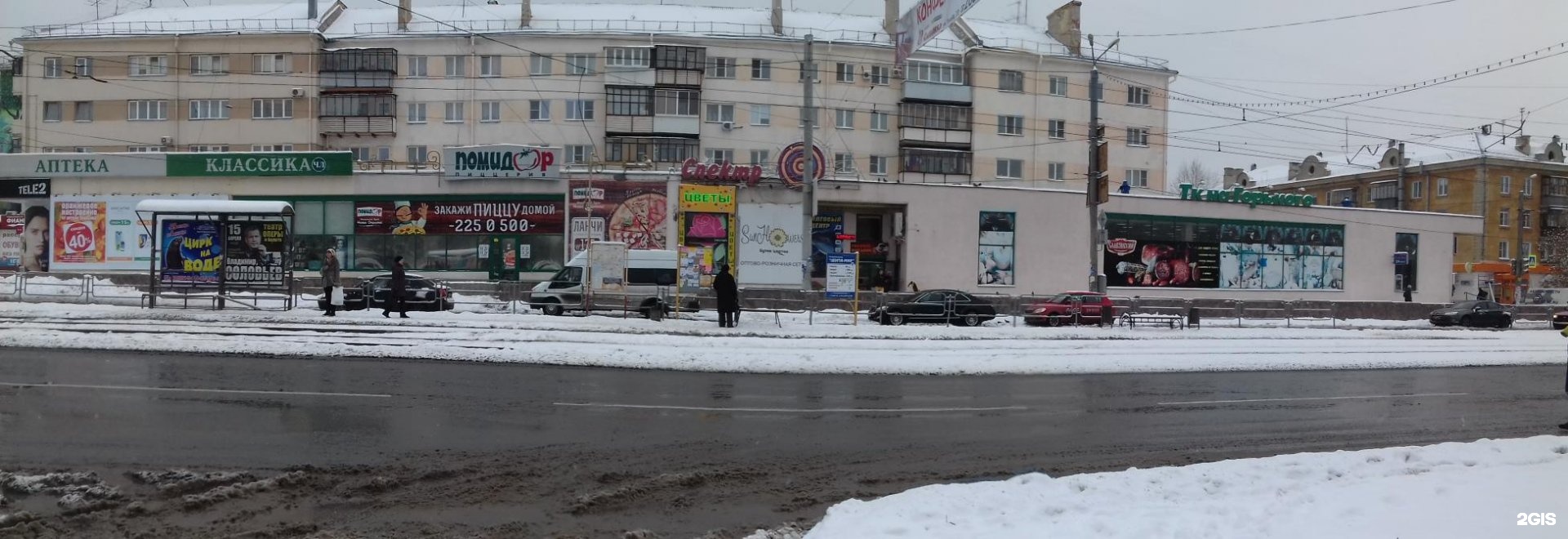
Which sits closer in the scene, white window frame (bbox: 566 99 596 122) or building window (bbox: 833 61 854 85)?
white window frame (bbox: 566 99 596 122)

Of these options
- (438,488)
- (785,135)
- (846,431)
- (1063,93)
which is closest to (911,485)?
(846,431)

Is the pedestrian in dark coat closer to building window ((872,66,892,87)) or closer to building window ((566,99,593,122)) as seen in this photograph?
building window ((566,99,593,122))

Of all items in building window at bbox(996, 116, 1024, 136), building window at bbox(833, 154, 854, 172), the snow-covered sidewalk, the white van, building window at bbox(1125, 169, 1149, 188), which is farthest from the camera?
building window at bbox(1125, 169, 1149, 188)

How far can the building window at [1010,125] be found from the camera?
56.0m

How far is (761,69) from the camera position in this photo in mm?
54000

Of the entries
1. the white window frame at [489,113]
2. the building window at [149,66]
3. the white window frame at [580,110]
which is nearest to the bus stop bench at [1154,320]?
the white window frame at [580,110]

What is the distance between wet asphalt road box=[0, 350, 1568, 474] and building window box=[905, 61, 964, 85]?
131 ft

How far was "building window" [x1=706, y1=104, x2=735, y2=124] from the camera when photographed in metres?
53.7

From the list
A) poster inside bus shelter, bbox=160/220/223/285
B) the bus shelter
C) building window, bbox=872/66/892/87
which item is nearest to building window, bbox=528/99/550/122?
building window, bbox=872/66/892/87

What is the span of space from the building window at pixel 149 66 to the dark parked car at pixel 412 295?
106 feet

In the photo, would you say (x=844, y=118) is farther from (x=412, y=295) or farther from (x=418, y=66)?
(x=412, y=295)

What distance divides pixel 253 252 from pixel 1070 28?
47.1 meters

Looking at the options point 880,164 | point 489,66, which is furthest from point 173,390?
point 880,164

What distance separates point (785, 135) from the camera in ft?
179
